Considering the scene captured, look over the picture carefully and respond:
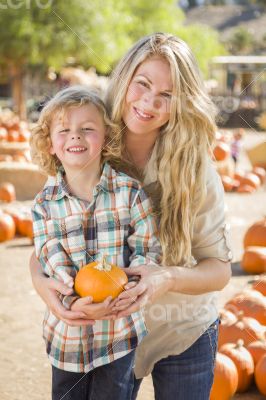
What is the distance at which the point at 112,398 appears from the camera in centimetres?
232

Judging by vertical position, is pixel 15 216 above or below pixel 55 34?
below

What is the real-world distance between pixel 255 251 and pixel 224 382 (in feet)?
9.13

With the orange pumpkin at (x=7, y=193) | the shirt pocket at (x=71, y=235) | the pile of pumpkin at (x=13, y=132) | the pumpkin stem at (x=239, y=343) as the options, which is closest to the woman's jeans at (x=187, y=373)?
the shirt pocket at (x=71, y=235)

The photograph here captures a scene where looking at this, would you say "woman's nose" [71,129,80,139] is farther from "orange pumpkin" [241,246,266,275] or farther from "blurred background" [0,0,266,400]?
"orange pumpkin" [241,246,266,275]

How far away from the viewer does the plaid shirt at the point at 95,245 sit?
2264mm

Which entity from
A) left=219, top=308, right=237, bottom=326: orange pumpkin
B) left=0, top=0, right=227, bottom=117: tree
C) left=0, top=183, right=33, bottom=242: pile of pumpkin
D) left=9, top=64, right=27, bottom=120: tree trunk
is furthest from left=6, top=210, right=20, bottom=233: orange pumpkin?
left=9, top=64, right=27, bottom=120: tree trunk

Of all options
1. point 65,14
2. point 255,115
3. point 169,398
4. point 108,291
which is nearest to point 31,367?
point 169,398

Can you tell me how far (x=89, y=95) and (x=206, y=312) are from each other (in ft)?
2.89

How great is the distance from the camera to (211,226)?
96.3 inches

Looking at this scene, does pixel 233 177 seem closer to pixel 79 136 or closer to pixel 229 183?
pixel 229 183

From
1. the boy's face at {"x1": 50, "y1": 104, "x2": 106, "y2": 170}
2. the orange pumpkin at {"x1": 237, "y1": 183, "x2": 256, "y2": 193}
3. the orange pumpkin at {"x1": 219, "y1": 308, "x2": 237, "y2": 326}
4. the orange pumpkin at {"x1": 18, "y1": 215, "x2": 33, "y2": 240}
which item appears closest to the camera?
the boy's face at {"x1": 50, "y1": 104, "x2": 106, "y2": 170}

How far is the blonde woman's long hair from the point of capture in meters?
2.35

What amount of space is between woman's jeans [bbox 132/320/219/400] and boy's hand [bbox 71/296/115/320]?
0.40 m

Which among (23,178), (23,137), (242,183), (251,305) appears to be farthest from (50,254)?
(23,137)
